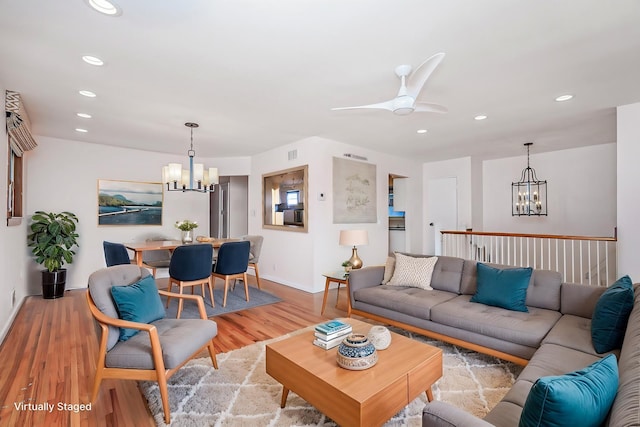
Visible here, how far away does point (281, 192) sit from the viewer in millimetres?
5863

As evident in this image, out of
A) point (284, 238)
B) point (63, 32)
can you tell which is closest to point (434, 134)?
point (284, 238)

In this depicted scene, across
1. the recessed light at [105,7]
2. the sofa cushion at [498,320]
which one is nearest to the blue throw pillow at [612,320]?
the sofa cushion at [498,320]

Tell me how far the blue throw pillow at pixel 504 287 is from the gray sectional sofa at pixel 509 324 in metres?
0.08

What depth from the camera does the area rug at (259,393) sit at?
191 centimetres

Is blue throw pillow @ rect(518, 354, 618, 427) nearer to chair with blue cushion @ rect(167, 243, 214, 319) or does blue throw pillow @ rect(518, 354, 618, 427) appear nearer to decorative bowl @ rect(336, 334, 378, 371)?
decorative bowl @ rect(336, 334, 378, 371)

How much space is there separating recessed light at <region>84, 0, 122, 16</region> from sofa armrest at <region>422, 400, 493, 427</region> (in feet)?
8.86

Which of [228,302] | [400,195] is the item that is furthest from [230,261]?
[400,195]

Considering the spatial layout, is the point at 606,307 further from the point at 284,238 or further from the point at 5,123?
the point at 5,123

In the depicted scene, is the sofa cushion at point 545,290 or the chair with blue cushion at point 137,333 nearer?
the chair with blue cushion at point 137,333

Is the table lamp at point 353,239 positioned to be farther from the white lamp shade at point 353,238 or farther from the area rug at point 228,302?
the area rug at point 228,302

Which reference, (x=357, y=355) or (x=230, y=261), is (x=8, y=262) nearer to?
(x=230, y=261)

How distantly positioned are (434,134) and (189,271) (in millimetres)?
4149

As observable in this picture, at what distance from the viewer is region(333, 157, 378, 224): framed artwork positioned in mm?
5352

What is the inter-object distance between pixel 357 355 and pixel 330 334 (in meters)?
0.34
